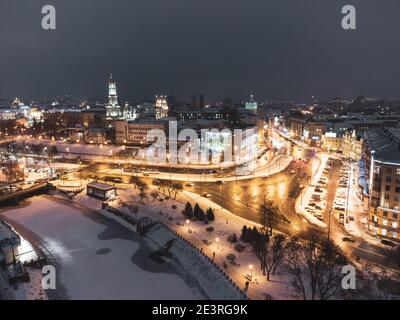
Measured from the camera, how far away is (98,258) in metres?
27.3

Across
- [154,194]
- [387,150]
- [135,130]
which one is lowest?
[154,194]

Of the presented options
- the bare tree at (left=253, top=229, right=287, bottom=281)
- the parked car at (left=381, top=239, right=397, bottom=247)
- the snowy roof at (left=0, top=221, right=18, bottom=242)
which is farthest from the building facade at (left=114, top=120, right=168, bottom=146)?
the parked car at (left=381, top=239, right=397, bottom=247)

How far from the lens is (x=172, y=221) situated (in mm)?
34656

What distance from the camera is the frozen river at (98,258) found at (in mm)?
22688

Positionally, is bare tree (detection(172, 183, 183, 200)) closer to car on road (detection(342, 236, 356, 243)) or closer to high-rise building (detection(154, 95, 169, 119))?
car on road (detection(342, 236, 356, 243))

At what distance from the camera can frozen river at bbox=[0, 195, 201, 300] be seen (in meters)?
22.7

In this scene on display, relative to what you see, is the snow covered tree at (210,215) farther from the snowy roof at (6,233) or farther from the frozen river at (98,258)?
the snowy roof at (6,233)

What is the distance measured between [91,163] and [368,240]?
50933mm

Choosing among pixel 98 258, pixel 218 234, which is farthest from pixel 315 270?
pixel 98 258

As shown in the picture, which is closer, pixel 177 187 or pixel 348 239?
pixel 348 239

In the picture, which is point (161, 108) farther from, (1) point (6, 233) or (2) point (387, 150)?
(1) point (6, 233)

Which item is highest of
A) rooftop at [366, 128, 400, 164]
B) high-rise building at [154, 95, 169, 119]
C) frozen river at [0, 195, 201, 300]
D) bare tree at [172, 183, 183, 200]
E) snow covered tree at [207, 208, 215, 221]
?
high-rise building at [154, 95, 169, 119]

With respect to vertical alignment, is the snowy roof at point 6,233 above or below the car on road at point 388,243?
above

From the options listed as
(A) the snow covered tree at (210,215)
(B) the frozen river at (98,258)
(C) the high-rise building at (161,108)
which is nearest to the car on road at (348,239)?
(A) the snow covered tree at (210,215)
